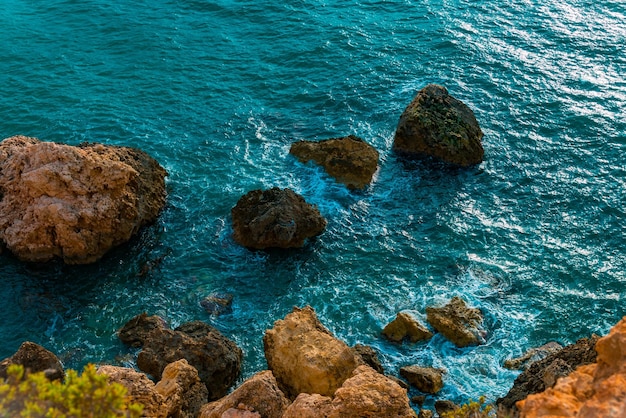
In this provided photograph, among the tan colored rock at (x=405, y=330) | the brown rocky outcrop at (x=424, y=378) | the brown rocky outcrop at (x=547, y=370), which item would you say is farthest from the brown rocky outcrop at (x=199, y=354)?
the brown rocky outcrop at (x=547, y=370)

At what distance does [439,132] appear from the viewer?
39719 mm

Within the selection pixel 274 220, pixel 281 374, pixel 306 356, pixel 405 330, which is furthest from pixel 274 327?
pixel 274 220

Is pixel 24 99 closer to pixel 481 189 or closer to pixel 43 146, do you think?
pixel 43 146

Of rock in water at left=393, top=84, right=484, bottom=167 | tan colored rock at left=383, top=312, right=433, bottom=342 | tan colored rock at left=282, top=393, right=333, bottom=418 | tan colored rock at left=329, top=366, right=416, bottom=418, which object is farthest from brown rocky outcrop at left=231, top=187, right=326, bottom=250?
tan colored rock at left=282, top=393, right=333, bottom=418

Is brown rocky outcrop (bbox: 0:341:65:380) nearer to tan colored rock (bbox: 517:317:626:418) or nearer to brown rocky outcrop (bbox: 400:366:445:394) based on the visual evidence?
brown rocky outcrop (bbox: 400:366:445:394)

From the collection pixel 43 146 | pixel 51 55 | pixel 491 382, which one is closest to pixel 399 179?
pixel 491 382

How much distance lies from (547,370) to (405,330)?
24.1ft

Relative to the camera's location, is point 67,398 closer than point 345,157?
Yes

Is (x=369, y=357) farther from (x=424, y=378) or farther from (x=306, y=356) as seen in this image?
(x=306, y=356)

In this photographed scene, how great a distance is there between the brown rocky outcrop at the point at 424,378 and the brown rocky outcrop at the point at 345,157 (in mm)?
12859

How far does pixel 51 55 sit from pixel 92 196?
67.2 ft

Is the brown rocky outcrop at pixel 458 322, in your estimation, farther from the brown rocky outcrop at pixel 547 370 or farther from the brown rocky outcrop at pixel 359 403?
the brown rocky outcrop at pixel 359 403

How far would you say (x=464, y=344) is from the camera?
96.4ft

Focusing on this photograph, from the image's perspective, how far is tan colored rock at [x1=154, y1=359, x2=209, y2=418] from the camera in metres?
23.9
